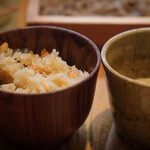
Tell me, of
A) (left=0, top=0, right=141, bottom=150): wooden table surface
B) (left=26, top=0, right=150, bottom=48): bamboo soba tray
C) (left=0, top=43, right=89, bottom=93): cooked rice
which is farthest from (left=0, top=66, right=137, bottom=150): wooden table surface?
(left=26, top=0, right=150, bottom=48): bamboo soba tray

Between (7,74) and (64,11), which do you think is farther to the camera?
(64,11)

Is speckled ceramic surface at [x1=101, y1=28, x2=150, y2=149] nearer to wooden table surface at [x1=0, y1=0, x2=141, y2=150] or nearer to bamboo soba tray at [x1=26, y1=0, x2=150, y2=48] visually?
wooden table surface at [x1=0, y1=0, x2=141, y2=150]

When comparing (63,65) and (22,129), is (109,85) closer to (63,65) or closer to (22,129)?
(63,65)

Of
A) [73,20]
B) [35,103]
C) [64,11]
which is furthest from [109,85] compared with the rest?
[64,11]

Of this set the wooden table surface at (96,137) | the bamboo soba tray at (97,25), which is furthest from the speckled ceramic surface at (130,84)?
the bamboo soba tray at (97,25)

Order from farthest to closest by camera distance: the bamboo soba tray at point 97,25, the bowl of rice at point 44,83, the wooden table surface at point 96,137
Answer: the bamboo soba tray at point 97,25 → the wooden table surface at point 96,137 → the bowl of rice at point 44,83

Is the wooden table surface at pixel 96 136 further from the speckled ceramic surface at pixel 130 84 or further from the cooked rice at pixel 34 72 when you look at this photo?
the cooked rice at pixel 34 72

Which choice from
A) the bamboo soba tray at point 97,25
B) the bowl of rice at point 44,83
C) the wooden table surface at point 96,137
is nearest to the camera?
the bowl of rice at point 44,83
